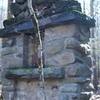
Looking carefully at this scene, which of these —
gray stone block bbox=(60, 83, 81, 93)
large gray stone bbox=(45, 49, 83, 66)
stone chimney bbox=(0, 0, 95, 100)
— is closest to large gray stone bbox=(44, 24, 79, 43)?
stone chimney bbox=(0, 0, 95, 100)

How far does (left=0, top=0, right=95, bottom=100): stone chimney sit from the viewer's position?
11.8 ft

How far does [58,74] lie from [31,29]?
0.82m

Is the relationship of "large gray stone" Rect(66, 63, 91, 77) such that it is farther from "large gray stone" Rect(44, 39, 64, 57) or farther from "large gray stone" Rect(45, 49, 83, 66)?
"large gray stone" Rect(44, 39, 64, 57)

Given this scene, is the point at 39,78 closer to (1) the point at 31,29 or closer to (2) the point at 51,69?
(2) the point at 51,69

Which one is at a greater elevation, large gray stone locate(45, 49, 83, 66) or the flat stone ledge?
large gray stone locate(45, 49, 83, 66)

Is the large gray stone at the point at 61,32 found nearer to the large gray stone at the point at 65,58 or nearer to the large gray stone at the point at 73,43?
the large gray stone at the point at 73,43

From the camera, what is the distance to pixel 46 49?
12.7 ft

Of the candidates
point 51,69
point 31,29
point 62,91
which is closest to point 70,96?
point 62,91

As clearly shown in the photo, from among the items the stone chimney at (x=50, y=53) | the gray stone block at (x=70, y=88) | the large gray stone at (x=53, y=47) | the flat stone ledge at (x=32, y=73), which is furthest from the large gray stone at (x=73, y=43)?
the gray stone block at (x=70, y=88)

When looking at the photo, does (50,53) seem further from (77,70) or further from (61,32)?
(77,70)

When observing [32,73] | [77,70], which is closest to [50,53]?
[32,73]

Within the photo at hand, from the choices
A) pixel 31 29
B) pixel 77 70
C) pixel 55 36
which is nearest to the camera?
pixel 77 70

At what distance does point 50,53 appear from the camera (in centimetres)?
383

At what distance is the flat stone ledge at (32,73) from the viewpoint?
3.62m
